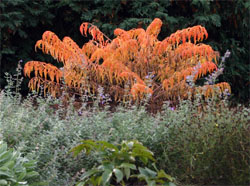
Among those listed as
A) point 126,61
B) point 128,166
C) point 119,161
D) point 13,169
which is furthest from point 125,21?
point 13,169

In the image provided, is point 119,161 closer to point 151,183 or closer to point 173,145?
point 151,183

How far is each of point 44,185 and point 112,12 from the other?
224 inches

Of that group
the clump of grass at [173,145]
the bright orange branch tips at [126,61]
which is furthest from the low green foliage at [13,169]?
the bright orange branch tips at [126,61]

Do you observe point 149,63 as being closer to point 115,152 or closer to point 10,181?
point 115,152

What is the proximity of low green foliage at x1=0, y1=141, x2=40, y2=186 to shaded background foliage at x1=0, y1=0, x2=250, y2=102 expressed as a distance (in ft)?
17.1

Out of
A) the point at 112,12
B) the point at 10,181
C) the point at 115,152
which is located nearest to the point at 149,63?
the point at 112,12

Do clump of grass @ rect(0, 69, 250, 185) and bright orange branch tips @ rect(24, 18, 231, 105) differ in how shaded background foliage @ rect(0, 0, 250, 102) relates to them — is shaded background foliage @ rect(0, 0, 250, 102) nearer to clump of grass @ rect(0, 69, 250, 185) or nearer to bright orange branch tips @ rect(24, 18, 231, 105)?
bright orange branch tips @ rect(24, 18, 231, 105)

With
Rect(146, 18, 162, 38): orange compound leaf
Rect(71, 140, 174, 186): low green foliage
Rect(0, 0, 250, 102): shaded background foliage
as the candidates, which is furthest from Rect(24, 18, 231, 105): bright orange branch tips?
Rect(71, 140, 174, 186): low green foliage

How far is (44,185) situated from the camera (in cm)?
299

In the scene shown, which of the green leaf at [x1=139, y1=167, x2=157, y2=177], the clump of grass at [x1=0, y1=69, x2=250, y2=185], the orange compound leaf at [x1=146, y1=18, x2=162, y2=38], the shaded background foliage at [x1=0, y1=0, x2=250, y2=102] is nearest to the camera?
the green leaf at [x1=139, y1=167, x2=157, y2=177]

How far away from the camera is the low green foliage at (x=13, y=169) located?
2.60 meters

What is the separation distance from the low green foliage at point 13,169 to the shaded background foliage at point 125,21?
521 cm

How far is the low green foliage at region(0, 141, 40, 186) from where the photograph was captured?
260cm

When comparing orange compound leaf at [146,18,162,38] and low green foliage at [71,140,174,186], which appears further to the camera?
orange compound leaf at [146,18,162,38]
